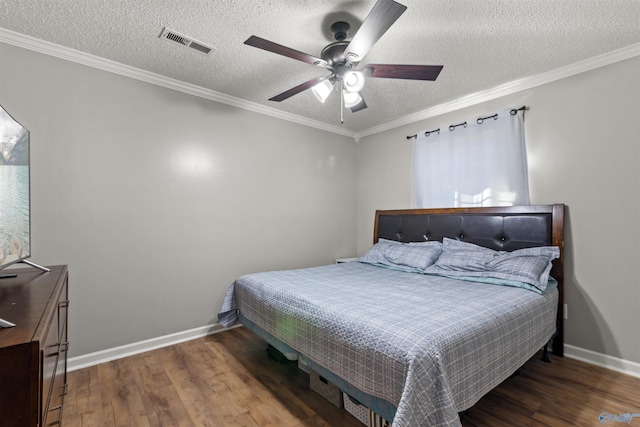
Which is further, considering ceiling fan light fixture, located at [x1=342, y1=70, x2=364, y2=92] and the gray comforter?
ceiling fan light fixture, located at [x1=342, y1=70, x2=364, y2=92]

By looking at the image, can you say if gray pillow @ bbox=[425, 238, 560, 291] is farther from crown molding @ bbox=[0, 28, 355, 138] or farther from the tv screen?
the tv screen

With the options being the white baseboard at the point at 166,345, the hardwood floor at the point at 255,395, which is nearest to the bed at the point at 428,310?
the white baseboard at the point at 166,345

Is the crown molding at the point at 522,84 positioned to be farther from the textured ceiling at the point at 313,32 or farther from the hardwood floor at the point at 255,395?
the hardwood floor at the point at 255,395

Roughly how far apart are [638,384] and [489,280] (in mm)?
1154

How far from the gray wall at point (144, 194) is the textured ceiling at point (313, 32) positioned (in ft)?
1.11

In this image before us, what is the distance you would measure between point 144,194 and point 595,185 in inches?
151

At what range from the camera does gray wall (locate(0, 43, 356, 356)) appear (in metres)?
2.24

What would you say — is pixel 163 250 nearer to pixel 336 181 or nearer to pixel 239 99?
pixel 239 99

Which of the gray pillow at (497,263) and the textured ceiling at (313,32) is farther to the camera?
the gray pillow at (497,263)

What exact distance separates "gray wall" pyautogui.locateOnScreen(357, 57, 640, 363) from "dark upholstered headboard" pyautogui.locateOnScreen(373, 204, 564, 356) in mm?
129

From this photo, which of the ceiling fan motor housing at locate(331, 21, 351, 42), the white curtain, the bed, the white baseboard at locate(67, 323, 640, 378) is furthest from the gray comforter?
the ceiling fan motor housing at locate(331, 21, 351, 42)

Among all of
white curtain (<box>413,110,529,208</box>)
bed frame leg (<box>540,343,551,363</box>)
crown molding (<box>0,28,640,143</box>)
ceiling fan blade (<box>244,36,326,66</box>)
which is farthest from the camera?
white curtain (<box>413,110,529,208</box>)

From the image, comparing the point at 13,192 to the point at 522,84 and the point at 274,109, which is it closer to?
the point at 274,109

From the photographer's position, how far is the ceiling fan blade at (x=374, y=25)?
1.39m
